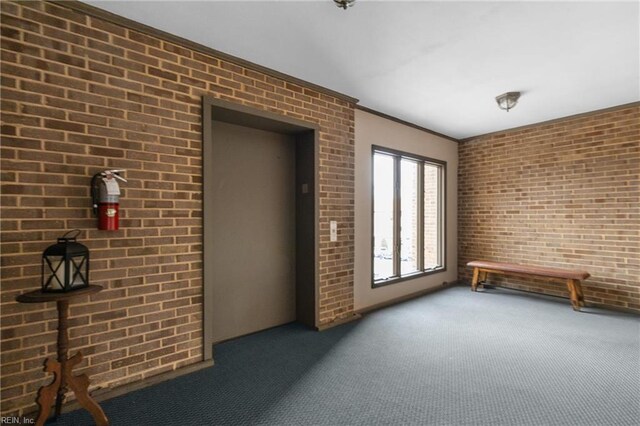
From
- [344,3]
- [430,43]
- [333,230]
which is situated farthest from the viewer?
[333,230]

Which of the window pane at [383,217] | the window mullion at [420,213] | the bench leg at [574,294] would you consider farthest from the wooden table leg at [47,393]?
the bench leg at [574,294]

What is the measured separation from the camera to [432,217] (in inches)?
218

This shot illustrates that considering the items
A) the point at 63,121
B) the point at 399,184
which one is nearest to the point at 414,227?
the point at 399,184

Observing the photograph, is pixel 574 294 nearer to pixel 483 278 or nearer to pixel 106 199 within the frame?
pixel 483 278

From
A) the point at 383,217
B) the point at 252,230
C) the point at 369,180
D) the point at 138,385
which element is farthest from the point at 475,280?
the point at 138,385

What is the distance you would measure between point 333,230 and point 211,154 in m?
1.58

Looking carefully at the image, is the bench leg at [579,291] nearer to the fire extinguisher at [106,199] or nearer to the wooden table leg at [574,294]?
the wooden table leg at [574,294]

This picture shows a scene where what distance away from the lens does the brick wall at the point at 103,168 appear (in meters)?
1.86

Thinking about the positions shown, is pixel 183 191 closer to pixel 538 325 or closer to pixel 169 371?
pixel 169 371

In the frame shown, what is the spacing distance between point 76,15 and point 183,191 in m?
1.30

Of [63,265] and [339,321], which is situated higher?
[63,265]

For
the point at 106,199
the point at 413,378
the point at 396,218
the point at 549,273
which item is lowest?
the point at 413,378

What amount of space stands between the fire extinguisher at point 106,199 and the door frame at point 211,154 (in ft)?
2.17

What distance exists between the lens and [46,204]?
1937 mm
